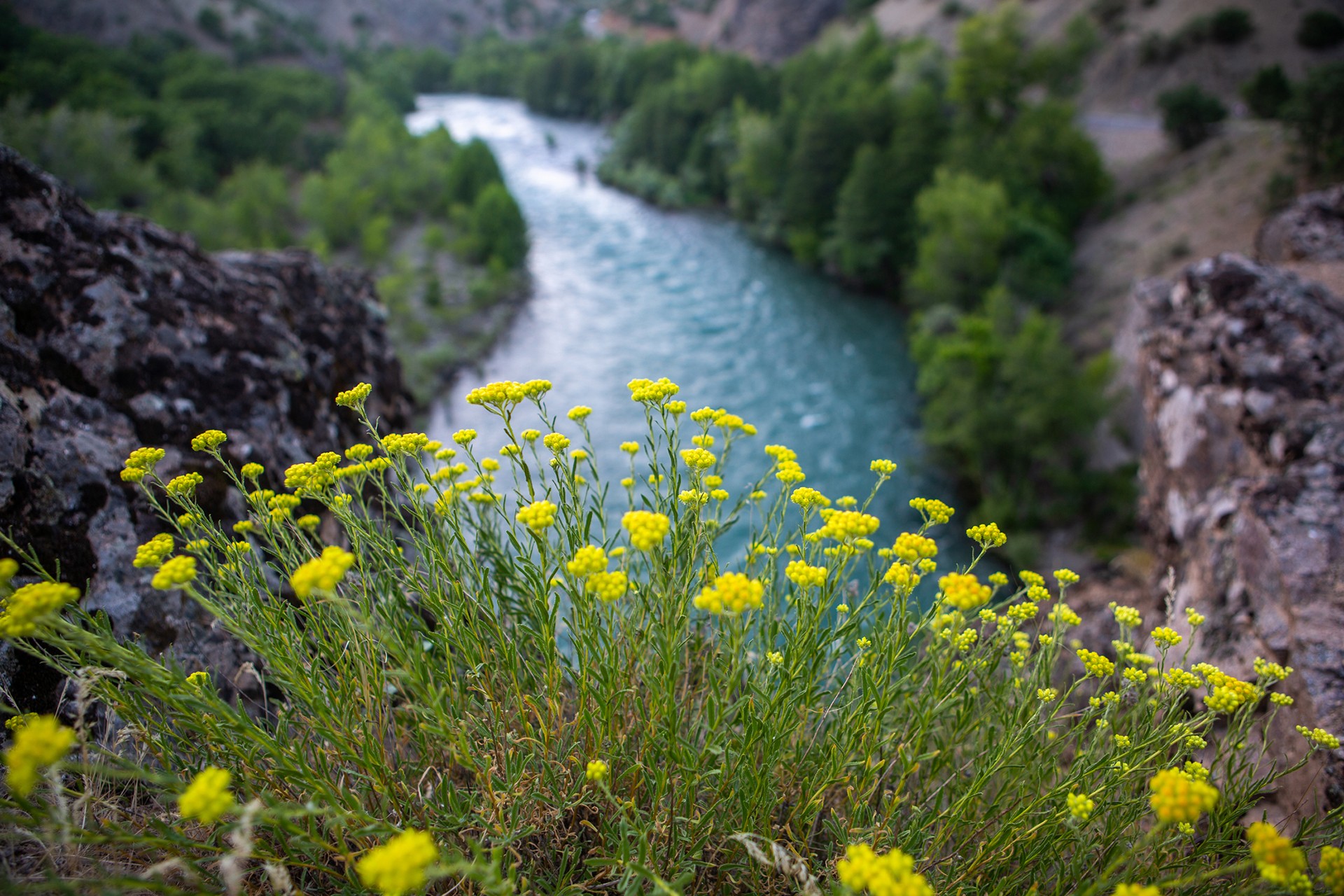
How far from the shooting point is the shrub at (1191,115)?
21109 millimetres

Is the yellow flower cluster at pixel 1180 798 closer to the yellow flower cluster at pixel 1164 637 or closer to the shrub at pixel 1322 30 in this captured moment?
the yellow flower cluster at pixel 1164 637

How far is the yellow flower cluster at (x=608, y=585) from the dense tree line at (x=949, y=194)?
1159 cm

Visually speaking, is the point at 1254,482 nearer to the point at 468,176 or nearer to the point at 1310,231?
the point at 1310,231

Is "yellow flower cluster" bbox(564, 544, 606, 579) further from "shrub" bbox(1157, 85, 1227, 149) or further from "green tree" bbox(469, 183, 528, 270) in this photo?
"shrub" bbox(1157, 85, 1227, 149)

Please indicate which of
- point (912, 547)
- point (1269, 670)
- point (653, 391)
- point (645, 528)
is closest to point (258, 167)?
Result: point (653, 391)

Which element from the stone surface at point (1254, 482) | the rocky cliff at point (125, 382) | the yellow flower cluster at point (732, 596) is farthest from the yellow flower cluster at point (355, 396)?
the stone surface at point (1254, 482)

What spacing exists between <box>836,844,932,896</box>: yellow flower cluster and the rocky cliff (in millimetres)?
2588

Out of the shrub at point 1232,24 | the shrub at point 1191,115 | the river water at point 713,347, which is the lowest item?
the river water at point 713,347

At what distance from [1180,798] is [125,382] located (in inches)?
199

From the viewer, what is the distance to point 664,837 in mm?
2154

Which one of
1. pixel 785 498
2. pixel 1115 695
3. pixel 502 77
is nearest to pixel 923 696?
pixel 1115 695

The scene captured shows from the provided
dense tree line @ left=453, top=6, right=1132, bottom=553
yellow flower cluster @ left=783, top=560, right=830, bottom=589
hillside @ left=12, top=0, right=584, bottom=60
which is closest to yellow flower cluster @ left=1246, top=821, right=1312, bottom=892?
yellow flower cluster @ left=783, top=560, right=830, bottom=589

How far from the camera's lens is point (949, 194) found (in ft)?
57.4

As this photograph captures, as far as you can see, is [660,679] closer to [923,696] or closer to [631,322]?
[923,696]
